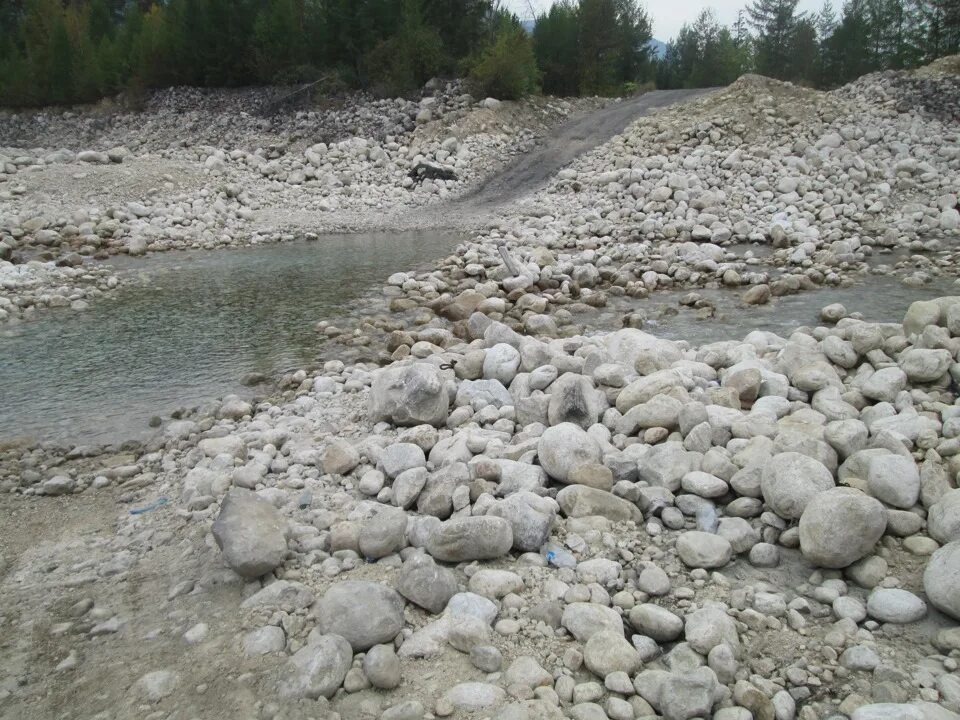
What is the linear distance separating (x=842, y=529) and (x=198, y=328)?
8041 millimetres

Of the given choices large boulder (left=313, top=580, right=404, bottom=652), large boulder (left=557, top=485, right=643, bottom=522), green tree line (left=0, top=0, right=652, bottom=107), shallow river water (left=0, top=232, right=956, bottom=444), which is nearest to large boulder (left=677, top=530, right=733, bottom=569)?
large boulder (left=557, top=485, right=643, bottom=522)

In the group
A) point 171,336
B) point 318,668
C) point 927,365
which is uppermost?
point 927,365

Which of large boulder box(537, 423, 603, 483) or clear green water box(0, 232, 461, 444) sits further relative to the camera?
clear green water box(0, 232, 461, 444)

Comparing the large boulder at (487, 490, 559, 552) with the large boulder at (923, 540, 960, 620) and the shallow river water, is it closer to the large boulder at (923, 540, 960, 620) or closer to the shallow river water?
the large boulder at (923, 540, 960, 620)

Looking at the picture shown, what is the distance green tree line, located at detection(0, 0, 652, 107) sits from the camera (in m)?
24.9

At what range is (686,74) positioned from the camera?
115 feet

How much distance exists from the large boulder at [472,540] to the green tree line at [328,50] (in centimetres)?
2260

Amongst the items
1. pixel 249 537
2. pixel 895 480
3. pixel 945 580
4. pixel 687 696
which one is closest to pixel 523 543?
pixel 687 696

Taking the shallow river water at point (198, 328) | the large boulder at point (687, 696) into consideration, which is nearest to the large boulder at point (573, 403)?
the large boulder at point (687, 696)

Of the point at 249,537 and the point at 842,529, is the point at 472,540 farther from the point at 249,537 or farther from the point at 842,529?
the point at 842,529

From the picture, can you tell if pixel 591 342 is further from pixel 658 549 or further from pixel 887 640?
pixel 887 640

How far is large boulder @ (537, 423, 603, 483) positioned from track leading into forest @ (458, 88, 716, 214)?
43.3ft

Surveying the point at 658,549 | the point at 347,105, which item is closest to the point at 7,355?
the point at 658,549

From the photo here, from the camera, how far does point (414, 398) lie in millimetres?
5227
